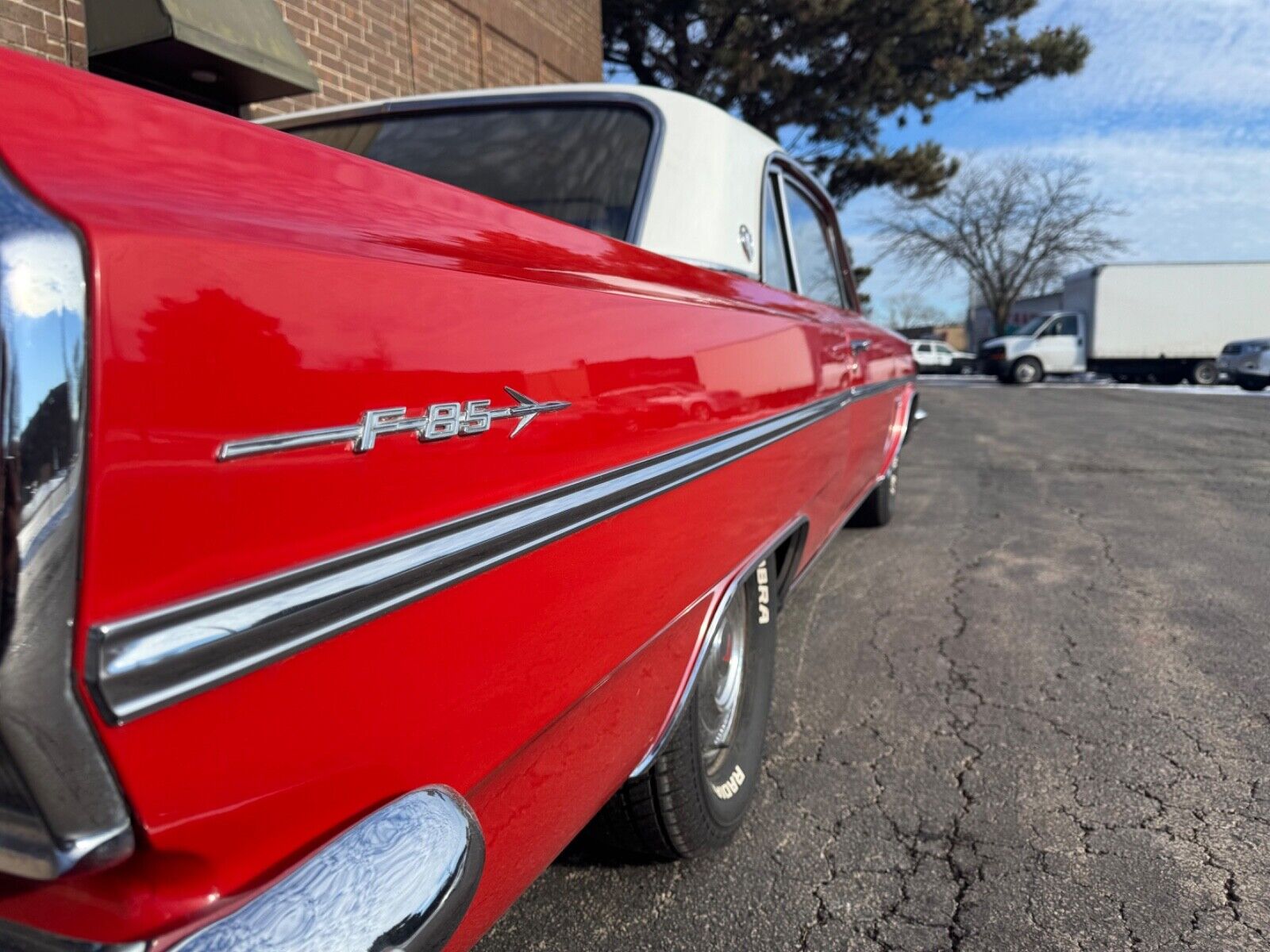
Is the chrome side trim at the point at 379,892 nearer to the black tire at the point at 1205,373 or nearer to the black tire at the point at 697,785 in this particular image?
the black tire at the point at 697,785

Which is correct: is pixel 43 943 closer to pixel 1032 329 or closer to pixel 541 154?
pixel 541 154

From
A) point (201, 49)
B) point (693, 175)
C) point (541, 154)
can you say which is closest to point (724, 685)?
point (693, 175)

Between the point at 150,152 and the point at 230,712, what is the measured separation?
0.53m

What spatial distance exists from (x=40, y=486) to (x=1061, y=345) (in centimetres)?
2710

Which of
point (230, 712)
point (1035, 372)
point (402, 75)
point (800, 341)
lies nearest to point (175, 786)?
point (230, 712)

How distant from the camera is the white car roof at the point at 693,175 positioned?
83.0 inches

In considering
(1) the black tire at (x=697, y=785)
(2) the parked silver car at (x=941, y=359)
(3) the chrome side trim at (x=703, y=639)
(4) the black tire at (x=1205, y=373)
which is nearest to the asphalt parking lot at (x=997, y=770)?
(1) the black tire at (x=697, y=785)

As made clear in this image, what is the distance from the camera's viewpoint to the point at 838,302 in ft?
14.1

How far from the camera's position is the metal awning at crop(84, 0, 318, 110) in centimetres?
361

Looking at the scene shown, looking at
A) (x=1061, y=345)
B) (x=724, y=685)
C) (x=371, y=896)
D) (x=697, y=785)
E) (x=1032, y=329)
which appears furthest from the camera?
(x=1032, y=329)

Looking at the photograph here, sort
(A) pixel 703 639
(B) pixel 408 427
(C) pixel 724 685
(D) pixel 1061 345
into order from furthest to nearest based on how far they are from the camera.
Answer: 1. (D) pixel 1061 345
2. (C) pixel 724 685
3. (A) pixel 703 639
4. (B) pixel 408 427

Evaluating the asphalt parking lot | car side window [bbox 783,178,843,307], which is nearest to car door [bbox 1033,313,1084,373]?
the asphalt parking lot

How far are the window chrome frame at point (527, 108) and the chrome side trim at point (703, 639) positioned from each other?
78 centimetres

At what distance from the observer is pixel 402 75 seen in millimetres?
6227
